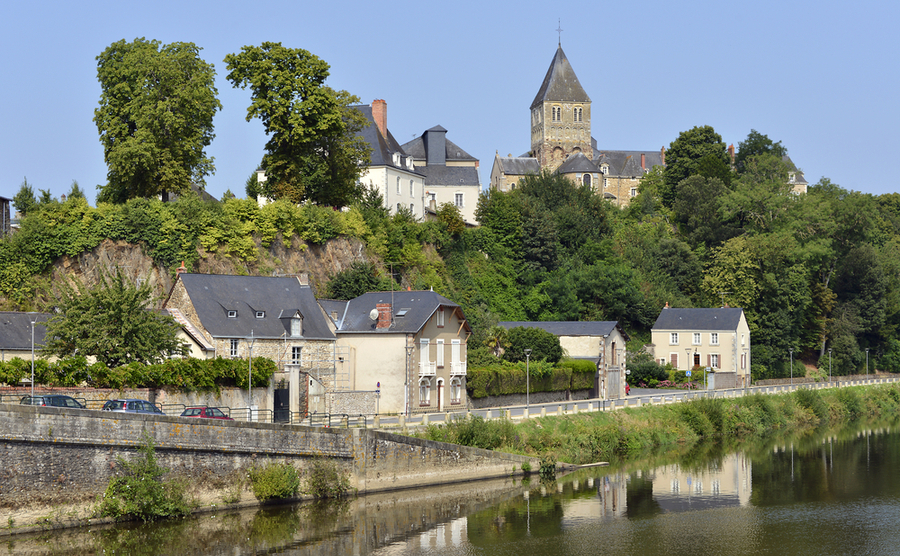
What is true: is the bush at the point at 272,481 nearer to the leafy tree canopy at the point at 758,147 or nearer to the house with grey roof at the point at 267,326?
the house with grey roof at the point at 267,326

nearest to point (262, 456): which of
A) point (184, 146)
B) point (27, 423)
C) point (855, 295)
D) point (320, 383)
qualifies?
point (27, 423)

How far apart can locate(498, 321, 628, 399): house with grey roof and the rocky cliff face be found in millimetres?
11413

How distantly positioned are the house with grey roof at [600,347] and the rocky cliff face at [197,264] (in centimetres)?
1141

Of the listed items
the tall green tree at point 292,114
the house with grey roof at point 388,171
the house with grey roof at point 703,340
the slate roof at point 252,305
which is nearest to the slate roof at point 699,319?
the house with grey roof at point 703,340

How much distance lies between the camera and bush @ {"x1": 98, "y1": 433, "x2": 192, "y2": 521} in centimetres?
2478

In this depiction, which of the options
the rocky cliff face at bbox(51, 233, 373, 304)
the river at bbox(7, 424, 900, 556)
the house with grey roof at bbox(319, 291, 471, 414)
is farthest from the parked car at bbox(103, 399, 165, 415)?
the rocky cliff face at bbox(51, 233, 373, 304)

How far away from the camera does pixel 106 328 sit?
32.1 meters

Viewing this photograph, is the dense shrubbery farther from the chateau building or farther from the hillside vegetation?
the chateau building

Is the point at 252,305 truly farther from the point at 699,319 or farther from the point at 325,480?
the point at 699,319

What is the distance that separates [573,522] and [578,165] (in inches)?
3315

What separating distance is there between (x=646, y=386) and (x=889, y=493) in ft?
99.9

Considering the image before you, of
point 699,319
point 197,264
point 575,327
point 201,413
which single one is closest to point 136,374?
point 201,413

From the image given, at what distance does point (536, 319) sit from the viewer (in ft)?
211

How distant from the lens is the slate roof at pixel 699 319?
67000mm
